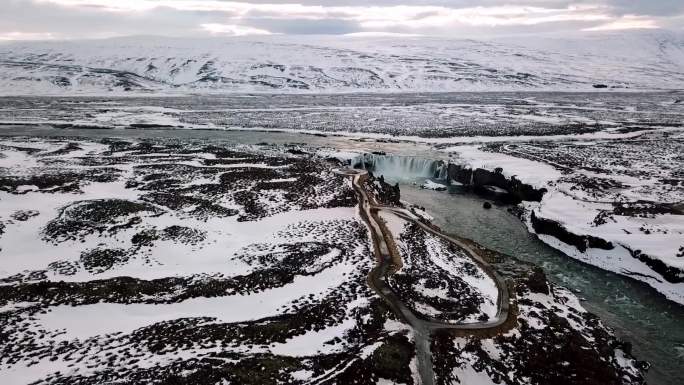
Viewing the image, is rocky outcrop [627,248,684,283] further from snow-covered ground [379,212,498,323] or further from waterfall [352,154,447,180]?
waterfall [352,154,447,180]

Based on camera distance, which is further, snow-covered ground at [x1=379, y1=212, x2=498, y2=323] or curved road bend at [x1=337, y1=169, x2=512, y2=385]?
snow-covered ground at [x1=379, y1=212, x2=498, y2=323]

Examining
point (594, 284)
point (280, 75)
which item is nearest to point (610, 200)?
point (594, 284)

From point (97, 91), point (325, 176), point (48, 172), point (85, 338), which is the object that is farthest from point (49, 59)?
point (85, 338)

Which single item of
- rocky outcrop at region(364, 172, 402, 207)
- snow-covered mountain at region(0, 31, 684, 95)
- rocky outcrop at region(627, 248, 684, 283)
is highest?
snow-covered mountain at region(0, 31, 684, 95)

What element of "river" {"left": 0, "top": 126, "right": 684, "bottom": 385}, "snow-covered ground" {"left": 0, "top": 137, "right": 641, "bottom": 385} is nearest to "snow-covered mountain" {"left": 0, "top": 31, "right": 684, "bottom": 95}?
"river" {"left": 0, "top": 126, "right": 684, "bottom": 385}

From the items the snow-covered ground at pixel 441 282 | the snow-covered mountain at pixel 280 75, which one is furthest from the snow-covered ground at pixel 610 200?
the snow-covered mountain at pixel 280 75

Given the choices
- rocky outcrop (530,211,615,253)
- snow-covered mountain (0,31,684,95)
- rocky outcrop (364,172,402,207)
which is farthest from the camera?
snow-covered mountain (0,31,684,95)
